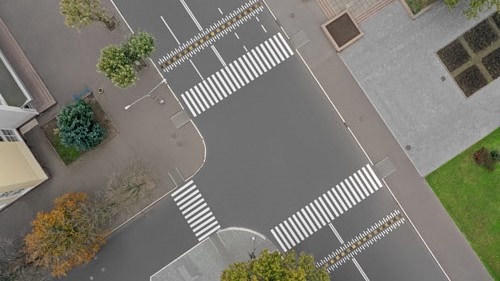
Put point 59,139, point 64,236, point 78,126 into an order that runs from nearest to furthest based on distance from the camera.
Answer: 1. point 64,236
2. point 78,126
3. point 59,139

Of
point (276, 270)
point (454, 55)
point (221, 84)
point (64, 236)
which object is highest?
point (221, 84)

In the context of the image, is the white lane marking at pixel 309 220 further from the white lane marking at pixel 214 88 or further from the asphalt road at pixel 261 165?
the white lane marking at pixel 214 88

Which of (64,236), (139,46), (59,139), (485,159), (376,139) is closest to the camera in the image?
(64,236)

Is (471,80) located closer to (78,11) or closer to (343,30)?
(343,30)

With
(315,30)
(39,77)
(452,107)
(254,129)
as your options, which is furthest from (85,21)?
(452,107)

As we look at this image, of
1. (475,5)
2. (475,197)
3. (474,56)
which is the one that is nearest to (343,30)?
(475,5)

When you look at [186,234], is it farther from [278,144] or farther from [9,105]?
[9,105]

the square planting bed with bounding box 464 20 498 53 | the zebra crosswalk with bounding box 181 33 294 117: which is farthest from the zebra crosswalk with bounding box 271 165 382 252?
the square planting bed with bounding box 464 20 498 53
